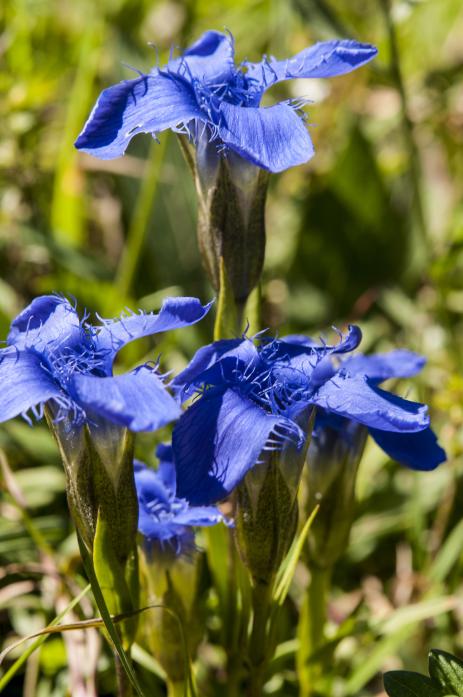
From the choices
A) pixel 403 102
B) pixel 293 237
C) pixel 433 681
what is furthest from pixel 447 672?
pixel 293 237

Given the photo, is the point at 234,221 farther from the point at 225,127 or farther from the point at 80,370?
the point at 80,370

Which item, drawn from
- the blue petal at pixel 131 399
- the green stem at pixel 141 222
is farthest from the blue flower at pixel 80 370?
the green stem at pixel 141 222

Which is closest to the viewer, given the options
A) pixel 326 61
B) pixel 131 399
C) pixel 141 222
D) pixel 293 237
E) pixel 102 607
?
pixel 131 399

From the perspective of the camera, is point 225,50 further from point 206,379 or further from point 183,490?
point 183,490

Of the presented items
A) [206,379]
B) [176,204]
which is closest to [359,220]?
[176,204]

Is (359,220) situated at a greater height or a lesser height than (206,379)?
lesser

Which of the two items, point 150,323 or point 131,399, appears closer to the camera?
point 131,399

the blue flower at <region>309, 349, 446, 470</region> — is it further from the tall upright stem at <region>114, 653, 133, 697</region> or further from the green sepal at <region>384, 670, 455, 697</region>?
the tall upright stem at <region>114, 653, 133, 697</region>
